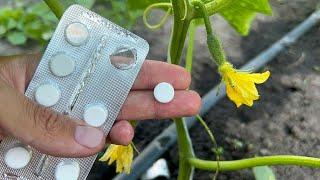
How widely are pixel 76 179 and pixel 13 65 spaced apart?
0.21 m

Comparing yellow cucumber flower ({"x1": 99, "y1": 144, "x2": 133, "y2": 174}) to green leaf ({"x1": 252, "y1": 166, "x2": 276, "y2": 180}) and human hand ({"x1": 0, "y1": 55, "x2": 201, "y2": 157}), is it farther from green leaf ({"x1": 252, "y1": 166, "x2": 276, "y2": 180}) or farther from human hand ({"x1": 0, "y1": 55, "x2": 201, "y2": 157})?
green leaf ({"x1": 252, "y1": 166, "x2": 276, "y2": 180})

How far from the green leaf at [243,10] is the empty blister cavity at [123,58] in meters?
0.17

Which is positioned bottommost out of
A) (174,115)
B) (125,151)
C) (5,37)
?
(5,37)

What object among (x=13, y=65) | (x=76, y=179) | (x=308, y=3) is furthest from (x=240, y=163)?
(x=308, y=3)

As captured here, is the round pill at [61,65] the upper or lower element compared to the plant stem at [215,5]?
lower

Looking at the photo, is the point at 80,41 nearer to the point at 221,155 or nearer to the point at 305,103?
the point at 221,155

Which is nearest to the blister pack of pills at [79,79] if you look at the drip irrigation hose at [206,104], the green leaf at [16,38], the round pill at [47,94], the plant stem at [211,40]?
the round pill at [47,94]

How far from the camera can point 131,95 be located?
92cm

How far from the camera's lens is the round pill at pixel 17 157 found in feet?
2.85

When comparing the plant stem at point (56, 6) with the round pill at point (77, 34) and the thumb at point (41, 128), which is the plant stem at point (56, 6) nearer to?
the round pill at point (77, 34)

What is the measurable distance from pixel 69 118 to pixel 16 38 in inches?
48.5

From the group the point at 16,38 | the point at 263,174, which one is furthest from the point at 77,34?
the point at 16,38

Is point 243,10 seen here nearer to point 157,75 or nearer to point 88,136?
point 157,75

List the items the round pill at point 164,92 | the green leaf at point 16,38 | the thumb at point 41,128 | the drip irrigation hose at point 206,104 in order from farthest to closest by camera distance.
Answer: the green leaf at point 16,38 < the drip irrigation hose at point 206,104 < the round pill at point 164,92 < the thumb at point 41,128
